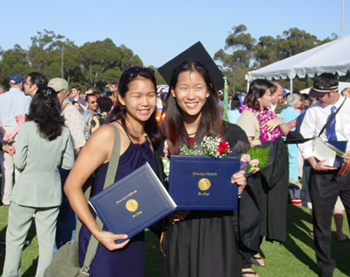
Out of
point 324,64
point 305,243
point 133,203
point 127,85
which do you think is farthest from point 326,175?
point 324,64

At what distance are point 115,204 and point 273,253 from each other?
430cm

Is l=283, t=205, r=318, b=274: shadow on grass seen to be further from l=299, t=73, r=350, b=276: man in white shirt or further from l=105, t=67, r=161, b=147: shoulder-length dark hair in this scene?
l=105, t=67, r=161, b=147: shoulder-length dark hair

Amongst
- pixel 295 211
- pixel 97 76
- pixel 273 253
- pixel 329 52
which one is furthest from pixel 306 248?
pixel 97 76

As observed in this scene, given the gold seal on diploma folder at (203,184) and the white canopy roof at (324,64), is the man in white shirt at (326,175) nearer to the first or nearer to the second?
the gold seal on diploma folder at (203,184)

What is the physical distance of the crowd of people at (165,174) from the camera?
2.33 m

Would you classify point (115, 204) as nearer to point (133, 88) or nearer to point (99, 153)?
point (99, 153)

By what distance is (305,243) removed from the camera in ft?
20.5

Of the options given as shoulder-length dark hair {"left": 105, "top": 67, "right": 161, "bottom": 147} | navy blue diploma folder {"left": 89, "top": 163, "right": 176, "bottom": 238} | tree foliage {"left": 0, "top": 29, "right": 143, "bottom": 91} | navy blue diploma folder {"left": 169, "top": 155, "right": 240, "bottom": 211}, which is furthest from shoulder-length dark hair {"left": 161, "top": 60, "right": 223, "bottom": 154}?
tree foliage {"left": 0, "top": 29, "right": 143, "bottom": 91}

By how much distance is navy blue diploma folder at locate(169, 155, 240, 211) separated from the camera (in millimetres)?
2328

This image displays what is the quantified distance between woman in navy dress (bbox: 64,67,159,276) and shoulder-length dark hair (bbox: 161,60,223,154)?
24cm

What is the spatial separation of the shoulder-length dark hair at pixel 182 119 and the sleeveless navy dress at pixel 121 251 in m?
0.42

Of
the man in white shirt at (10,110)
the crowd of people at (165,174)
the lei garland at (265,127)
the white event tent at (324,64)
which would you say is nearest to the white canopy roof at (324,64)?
the white event tent at (324,64)

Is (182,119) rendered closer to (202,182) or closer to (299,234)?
(202,182)

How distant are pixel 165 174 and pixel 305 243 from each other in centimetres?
438
